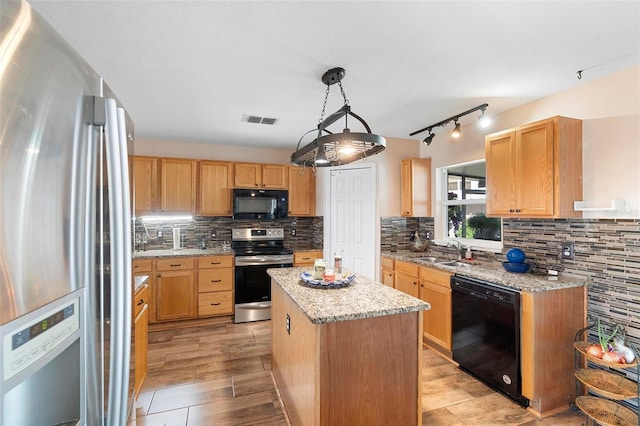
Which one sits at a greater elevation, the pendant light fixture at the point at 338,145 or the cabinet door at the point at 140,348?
the pendant light fixture at the point at 338,145

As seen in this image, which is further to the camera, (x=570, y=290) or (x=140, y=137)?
(x=140, y=137)

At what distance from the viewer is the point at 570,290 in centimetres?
234

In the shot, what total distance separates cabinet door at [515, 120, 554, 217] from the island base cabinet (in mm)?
1566

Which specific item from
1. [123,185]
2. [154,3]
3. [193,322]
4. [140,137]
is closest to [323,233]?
[193,322]

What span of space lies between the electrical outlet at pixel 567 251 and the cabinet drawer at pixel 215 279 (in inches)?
147

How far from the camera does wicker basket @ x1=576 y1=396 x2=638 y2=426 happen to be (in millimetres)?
1927

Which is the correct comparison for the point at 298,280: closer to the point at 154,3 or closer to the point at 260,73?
the point at 260,73

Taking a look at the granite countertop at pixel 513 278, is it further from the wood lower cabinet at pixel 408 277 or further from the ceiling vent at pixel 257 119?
the ceiling vent at pixel 257 119

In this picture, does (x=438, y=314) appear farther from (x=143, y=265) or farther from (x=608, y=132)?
(x=143, y=265)

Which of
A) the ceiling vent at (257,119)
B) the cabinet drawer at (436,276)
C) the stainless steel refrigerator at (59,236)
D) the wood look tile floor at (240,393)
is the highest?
the ceiling vent at (257,119)

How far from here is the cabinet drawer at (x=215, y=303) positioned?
401 centimetres

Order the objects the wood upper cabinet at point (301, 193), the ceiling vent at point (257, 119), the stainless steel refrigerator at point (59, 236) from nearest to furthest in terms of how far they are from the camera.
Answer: the stainless steel refrigerator at point (59, 236) → the ceiling vent at point (257, 119) → the wood upper cabinet at point (301, 193)

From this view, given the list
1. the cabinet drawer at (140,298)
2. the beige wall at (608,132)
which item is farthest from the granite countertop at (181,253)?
the beige wall at (608,132)

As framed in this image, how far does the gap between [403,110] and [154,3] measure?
2330 millimetres
